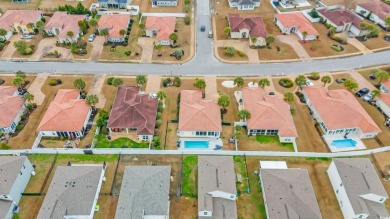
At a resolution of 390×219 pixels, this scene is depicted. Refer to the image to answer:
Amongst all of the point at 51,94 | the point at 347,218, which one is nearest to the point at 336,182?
the point at 347,218

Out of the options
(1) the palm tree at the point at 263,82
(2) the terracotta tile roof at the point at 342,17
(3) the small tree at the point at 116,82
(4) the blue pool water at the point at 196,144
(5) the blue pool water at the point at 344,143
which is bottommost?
(4) the blue pool water at the point at 196,144

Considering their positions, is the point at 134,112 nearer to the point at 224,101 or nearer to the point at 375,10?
the point at 224,101

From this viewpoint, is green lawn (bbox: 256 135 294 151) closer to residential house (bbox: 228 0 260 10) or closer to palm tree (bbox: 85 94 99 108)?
palm tree (bbox: 85 94 99 108)

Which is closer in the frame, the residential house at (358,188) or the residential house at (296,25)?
the residential house at (358,188)

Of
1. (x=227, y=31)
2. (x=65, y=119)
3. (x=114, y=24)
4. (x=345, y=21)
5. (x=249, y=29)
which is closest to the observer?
(x=65, y=119)

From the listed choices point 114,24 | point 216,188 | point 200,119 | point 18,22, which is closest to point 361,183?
point 216,188

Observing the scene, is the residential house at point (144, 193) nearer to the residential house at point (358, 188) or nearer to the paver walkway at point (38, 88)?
the residential house at point (358, 188)

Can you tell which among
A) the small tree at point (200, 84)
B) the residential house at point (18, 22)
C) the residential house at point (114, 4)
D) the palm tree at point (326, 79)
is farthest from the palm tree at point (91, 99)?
the palm tree at point (326, 79)
